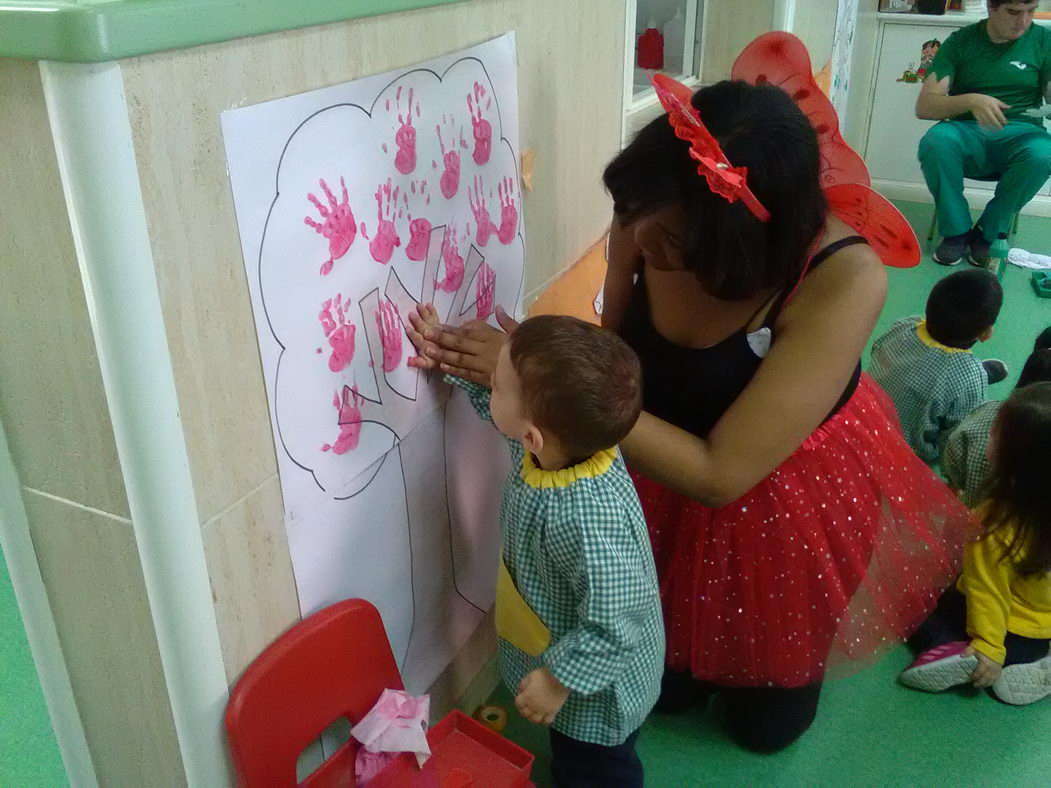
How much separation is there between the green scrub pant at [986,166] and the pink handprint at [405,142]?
2717mm

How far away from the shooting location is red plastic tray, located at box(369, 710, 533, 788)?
3.33 feet

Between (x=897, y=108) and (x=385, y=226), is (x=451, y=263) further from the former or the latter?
(x=897, y=108)

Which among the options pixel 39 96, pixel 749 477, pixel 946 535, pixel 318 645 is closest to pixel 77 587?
pixel 318 645

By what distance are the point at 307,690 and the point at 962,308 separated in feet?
5.17

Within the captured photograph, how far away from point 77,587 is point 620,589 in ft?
1.70

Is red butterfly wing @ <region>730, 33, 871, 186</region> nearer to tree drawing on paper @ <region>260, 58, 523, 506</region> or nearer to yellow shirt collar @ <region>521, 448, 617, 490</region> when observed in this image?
tree drawing on paper @ <region>260, 58, 523, 506</region>

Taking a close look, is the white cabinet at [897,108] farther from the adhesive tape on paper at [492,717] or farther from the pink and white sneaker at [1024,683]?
the adhesive tape on paper at [492,717]

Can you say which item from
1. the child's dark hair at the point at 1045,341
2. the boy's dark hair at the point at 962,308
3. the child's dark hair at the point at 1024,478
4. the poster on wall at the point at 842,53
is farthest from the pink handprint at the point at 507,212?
the poster on wall at the point at 842,53

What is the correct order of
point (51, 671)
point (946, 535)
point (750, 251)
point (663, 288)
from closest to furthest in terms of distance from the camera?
point (51, 671) < point (750, 251) < point (663, 288) < point (946, 535)

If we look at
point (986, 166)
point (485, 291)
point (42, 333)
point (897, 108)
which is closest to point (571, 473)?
point (485, 291)

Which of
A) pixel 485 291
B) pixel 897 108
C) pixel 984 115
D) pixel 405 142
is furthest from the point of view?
pixel 897 108

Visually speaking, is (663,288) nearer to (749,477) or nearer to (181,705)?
(749,477)

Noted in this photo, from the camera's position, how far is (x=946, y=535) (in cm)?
148

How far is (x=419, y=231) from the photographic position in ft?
3.21
